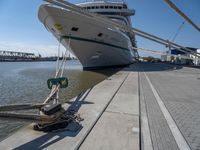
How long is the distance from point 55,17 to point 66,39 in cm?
249

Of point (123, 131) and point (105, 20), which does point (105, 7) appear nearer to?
point (105, 20)

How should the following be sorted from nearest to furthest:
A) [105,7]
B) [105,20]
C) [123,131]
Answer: [123,131] → [105,20] → [105,7]

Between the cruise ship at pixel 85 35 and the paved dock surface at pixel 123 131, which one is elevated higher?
the cruise ship at pixel 85 35

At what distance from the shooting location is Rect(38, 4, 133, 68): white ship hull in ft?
56.7

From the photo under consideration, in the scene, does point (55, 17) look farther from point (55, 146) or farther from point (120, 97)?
point (55, 146)

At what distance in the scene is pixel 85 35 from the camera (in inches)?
761

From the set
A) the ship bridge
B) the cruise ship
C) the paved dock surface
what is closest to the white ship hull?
the cruise ship

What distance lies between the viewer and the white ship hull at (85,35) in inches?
680

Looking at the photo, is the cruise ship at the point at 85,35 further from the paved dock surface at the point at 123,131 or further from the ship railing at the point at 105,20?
the paved dock surface at the point at 123,131

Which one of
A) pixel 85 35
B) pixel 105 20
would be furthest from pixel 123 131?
pixel 85 35

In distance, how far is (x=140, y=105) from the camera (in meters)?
6.14

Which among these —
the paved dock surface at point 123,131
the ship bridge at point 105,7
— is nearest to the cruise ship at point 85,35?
the ship bridge at point 105,7

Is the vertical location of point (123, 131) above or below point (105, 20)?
below

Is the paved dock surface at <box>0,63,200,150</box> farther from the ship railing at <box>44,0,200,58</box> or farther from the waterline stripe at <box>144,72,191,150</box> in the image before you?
Result: the ship railing at <box>44,0,200,58</box>
